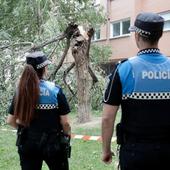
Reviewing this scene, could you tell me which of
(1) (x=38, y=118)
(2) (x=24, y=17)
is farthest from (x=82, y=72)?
(1) (x=38, y=118)

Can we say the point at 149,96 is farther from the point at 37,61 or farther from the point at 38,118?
the point at 37,61

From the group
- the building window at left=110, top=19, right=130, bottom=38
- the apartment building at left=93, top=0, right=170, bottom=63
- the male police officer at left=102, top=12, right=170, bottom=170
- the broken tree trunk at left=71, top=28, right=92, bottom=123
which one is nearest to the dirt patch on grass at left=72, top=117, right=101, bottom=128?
the broken tree trunk at left=71, top=28, right=92, bottom=123

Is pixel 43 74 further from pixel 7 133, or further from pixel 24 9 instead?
pixel 24 9

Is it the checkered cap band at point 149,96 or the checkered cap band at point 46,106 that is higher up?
the checkered cap band at point 149,96

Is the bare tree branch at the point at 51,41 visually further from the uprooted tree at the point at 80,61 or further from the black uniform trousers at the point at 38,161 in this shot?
the black uniform trousers at the point at 38,161

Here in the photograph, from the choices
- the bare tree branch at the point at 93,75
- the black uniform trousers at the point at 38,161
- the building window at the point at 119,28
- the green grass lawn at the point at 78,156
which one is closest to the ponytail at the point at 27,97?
the black uniform trousers at the point at 38,161

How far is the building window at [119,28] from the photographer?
30750mm

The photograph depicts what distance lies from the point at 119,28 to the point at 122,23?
0.54m

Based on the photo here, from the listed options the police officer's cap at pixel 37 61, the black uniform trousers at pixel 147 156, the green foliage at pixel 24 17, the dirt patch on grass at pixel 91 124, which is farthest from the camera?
the green foliage at pixel 24 17

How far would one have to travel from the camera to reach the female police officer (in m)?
4.53

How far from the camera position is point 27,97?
178 inches

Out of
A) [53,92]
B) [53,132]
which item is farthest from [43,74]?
A: [53,132]

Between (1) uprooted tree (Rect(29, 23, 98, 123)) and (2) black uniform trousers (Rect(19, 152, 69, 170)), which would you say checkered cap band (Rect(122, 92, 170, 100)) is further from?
(1) uprooted tree (Rect(29, 23, 98, 123))

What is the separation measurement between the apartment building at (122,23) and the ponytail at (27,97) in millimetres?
22380
